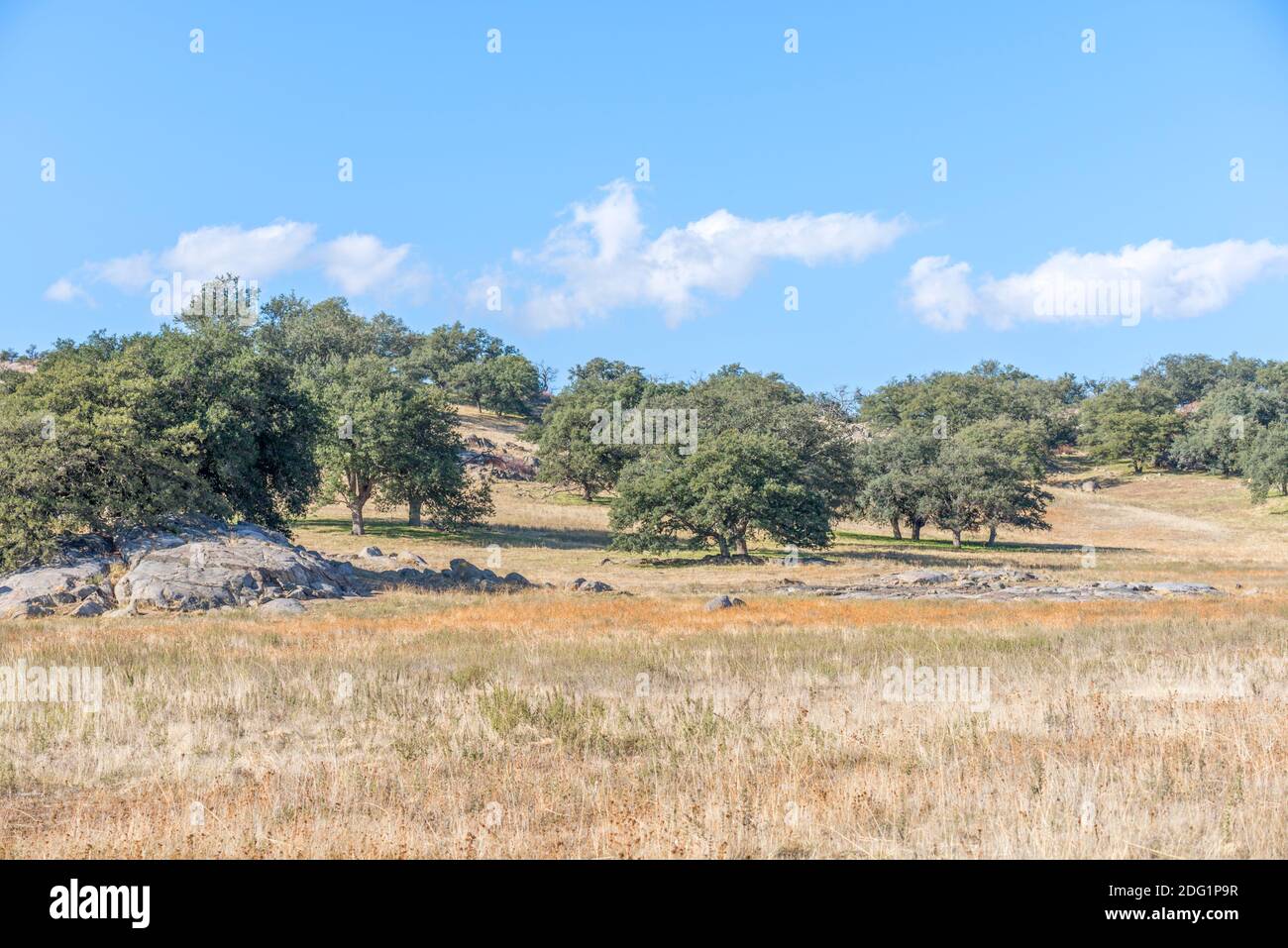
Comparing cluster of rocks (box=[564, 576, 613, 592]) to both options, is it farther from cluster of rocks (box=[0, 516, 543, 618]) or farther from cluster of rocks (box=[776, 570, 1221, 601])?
cluster of rocks (box=[776, 570, 1221, 601])

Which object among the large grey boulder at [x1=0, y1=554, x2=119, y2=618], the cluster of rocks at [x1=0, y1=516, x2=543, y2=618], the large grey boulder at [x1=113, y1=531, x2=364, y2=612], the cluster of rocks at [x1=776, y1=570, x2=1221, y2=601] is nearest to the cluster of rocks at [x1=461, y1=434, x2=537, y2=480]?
the cluster of rocks at [x1=776, y1=570, x2=1221, y2=601]

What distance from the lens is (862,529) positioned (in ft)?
311

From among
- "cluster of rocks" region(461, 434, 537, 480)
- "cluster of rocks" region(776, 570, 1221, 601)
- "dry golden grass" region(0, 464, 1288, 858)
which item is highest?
"cluster of rocks" region(461, 434, 537, 480)

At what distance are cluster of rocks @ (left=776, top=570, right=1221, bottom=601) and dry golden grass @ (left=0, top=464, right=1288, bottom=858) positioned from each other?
10.00 metres

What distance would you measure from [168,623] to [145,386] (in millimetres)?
16633

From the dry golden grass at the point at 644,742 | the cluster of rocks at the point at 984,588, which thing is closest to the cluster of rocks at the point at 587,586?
the cluster of rocks at the point at 984,588

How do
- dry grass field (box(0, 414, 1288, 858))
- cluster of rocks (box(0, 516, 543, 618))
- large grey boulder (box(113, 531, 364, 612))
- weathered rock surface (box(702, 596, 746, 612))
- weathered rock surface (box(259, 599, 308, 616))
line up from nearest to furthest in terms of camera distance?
dry grass field (box(0, 414, 1288, 858))
weathered rock surface (box(259, 599, 308, 616))
cluster of rocks (box(0, 516, 543, 618))
large grey boulder (box(113, 531, 364, 612))
weathered rock surface (box(702, 596, 746, 612))

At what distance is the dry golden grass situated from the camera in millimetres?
8242

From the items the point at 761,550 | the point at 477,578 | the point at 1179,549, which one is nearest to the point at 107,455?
the point at 477,578

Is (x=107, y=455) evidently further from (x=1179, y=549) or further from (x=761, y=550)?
(x=1179, y=549)

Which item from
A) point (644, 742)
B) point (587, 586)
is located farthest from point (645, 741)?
point (587, 586)

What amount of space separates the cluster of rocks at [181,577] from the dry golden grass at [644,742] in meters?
3.78

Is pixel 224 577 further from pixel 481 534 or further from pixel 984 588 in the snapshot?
pixel 481 534

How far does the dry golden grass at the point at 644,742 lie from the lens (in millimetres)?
8242
